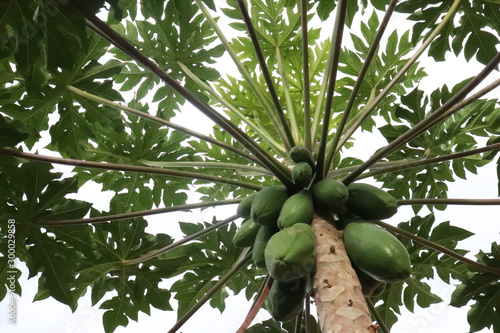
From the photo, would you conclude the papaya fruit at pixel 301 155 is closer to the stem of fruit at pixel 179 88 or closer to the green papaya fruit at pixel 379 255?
the stem of fruit at pixel 179 88

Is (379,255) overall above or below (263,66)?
below

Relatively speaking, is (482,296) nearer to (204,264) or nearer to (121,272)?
(204,264)

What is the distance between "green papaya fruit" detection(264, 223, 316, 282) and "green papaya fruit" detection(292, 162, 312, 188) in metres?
0.41

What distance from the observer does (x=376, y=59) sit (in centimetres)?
352

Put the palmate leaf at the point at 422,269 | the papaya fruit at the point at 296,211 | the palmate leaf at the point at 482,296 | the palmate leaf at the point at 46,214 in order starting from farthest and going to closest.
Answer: the palmate leaf at the point at 422,269, the palmate leaf at the point at 482,296, the palmate leaf at the point at 46,214, the papaya fruit at the point at 296,211

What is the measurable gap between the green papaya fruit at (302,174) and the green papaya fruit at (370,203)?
199 millimetres

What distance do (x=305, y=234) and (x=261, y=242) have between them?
1.24ft

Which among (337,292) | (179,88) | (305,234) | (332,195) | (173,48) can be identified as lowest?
(337,292)

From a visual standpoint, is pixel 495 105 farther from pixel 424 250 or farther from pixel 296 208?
pixel 296 208

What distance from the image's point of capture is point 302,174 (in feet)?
6.68

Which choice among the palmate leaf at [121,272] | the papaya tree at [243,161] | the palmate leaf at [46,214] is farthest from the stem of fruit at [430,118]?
the palmate leaf at [46,214]

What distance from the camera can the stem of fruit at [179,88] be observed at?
5.55 feet

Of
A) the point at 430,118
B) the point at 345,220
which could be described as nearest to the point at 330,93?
the point at 430,118

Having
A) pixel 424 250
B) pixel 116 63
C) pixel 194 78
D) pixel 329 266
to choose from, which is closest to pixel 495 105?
pixel 424 250
